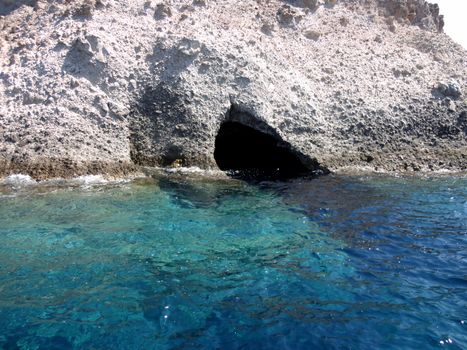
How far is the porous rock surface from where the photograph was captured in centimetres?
1388

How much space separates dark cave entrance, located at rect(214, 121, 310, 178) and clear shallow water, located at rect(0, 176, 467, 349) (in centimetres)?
241

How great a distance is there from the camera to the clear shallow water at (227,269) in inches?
247

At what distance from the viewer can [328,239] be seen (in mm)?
9828

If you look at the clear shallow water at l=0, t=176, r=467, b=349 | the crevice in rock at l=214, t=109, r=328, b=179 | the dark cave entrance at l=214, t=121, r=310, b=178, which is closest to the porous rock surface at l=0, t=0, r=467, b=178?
the crevice in rock at l=214, t=109, r=328, b=179

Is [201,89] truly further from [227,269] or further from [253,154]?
[227,269]

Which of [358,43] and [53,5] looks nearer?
[53,5]

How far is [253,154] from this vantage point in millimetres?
16328

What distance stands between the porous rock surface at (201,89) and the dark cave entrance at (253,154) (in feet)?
1.40

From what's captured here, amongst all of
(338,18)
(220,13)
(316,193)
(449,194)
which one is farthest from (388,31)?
(316,193)

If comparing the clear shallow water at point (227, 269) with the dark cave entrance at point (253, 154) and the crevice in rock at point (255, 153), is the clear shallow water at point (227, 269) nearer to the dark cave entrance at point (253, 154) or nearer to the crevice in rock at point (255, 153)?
the crevice in rock at point (255, 153)

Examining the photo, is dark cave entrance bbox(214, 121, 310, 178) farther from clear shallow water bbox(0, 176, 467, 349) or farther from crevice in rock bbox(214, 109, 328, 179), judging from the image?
clear shallow water bbox(0, 176, 467, 349)

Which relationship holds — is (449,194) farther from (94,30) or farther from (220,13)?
(94,30)

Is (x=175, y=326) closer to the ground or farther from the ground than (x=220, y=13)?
closer to the ground

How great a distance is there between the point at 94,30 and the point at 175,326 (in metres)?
12.3
